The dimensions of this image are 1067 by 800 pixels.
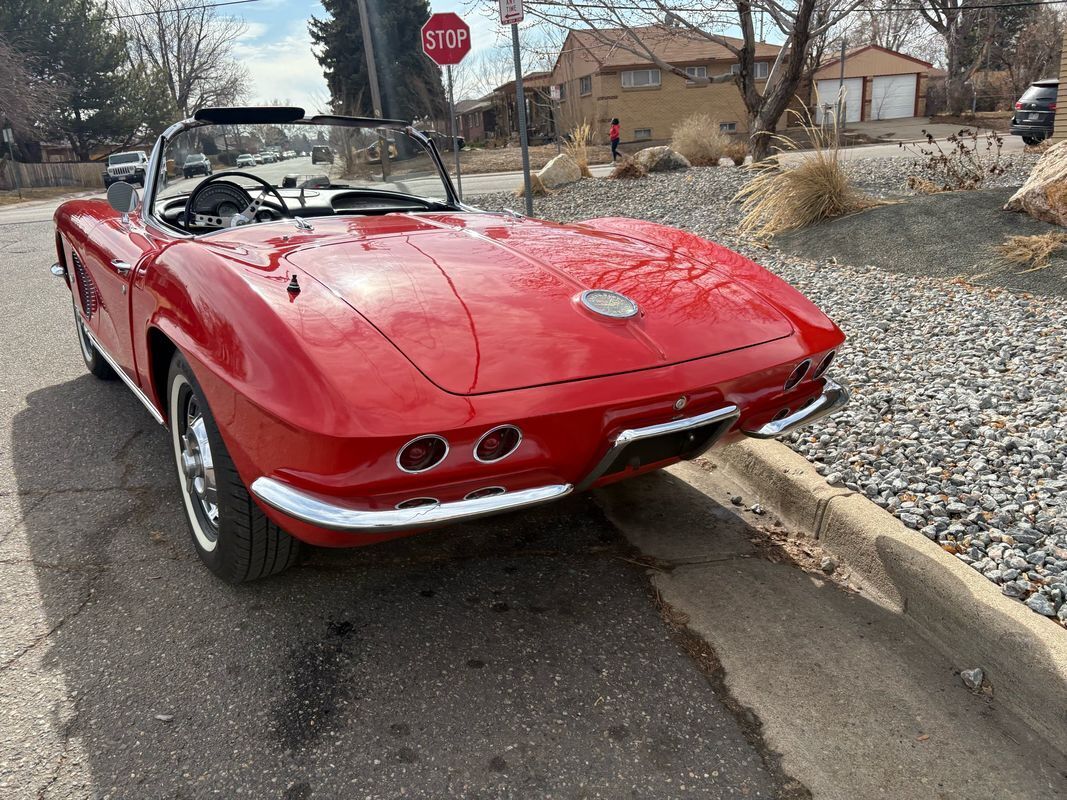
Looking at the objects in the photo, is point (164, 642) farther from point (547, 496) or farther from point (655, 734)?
point (655, 734)

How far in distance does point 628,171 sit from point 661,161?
0.69 m

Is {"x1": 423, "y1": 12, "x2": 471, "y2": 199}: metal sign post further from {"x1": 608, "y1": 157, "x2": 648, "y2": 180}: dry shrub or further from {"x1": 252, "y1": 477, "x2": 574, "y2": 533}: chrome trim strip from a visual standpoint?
{"x1": 252, "y1": 477, "x2": 574, "y2": 533}: chrome trim strip

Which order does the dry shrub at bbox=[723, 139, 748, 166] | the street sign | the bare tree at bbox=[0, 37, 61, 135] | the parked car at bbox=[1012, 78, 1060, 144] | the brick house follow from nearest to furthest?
1. the street sign
2. the dry shrub at bbox=[723, 139, 748, 166]
3. the parked car at bbox=[1012, 78, 1060, 144]
4. the bare tree at bbox=[0, 37, 61, 135]
5. the brick house

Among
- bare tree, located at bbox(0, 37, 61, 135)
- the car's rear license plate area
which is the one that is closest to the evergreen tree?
bare tree, located at bbox(0, 37, 61, 135)

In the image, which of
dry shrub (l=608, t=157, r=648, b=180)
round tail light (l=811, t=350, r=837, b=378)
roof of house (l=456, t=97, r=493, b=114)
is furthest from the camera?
roof of house (l=456, t=97, r=493, b=114)

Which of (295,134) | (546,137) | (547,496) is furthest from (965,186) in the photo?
(546,137)

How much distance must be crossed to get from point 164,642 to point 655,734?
1.37 meters

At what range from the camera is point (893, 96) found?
4491 cm

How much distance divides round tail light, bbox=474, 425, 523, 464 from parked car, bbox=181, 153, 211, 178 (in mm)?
2209

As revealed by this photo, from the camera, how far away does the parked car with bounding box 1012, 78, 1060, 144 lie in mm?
15867

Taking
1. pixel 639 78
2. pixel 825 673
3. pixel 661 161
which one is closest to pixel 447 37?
pixel 661 161

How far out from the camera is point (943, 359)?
155 inches

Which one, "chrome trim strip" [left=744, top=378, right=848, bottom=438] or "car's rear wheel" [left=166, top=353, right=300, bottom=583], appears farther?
"chrome trim strip" [left=744, top=378, right=848, bottom=438]

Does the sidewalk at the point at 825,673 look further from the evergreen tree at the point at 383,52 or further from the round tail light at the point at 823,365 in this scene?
the evergreen tree at the point at 383,52
